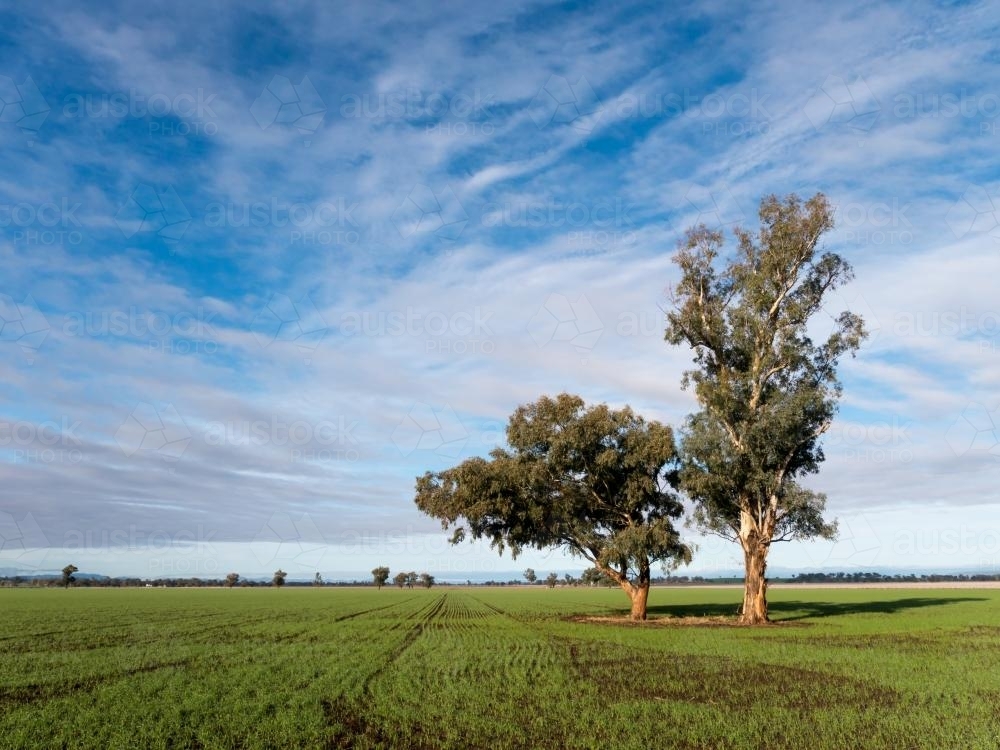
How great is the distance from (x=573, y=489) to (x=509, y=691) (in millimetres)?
31195

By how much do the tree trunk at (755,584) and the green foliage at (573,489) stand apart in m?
3.95

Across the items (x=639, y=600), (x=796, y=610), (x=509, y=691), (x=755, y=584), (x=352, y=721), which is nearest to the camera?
(x=352, y=721)

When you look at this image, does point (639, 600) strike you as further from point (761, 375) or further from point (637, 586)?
point (761, 375)

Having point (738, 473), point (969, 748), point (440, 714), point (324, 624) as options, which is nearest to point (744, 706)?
point (969, 748)

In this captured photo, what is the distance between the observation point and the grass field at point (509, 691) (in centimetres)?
1432

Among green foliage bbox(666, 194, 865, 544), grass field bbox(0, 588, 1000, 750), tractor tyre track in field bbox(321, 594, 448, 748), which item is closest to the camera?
tractor tyre track in field bbox(321, 594, 448, 748)

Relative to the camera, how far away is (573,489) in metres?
50.2

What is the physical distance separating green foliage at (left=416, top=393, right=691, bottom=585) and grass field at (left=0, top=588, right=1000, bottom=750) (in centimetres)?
1294

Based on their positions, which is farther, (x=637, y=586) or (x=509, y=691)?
(x=637, y=586)

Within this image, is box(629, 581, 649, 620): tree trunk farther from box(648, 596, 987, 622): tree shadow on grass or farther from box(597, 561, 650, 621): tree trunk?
box(648, 596, 987, 622): tree shadow on grass

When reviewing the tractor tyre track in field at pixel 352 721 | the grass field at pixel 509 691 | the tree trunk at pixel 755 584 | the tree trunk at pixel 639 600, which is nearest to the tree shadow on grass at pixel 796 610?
the tree trunk at pixel 755 584

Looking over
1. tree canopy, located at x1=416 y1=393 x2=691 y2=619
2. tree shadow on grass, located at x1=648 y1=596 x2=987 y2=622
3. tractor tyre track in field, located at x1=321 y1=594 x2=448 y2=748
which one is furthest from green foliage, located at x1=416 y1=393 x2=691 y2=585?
tractor tyre track in field, located at x1=321 y1=594 x2=448 y2=748

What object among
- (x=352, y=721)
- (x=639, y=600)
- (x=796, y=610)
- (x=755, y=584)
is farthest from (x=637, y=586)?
(x=352, y=721)

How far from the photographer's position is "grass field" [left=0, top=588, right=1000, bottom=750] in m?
14.3
